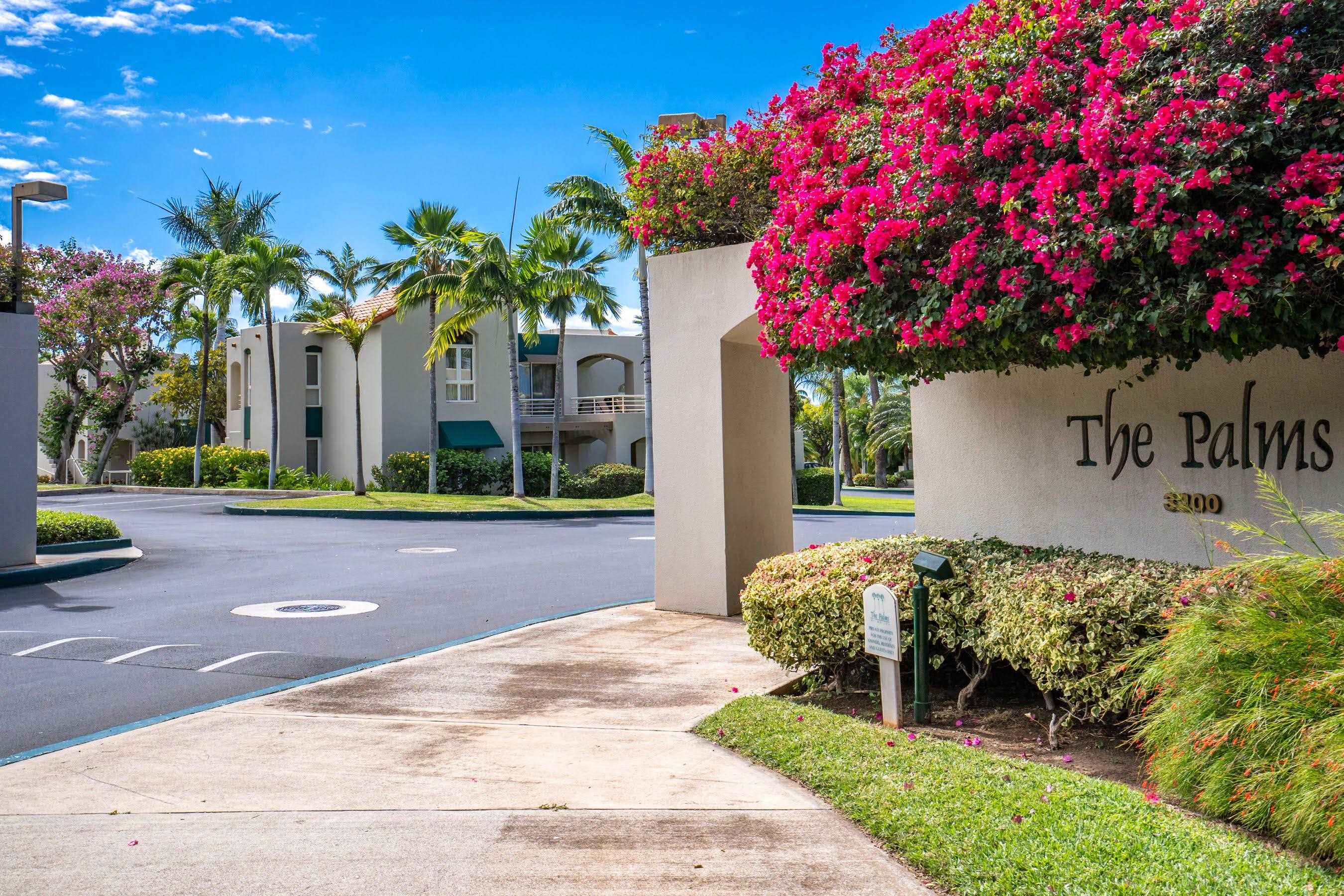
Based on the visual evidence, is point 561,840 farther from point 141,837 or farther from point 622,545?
point 622,545

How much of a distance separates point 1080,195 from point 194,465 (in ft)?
132

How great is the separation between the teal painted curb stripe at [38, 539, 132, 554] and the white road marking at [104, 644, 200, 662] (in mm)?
8315

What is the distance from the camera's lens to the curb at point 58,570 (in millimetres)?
13656

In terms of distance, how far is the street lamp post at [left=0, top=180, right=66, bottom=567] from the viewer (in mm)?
14430

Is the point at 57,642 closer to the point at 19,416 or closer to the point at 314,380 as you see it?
the point at 19,416

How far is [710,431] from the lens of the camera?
1096 cm

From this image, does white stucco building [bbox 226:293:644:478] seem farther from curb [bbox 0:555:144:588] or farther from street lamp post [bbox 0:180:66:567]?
street lamp post [bbox 0:180:66:567]

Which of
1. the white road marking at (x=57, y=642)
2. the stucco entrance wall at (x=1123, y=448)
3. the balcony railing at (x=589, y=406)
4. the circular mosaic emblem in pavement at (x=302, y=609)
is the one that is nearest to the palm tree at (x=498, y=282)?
the balcony railing at (x=589, y=406)

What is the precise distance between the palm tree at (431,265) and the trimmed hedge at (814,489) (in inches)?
494

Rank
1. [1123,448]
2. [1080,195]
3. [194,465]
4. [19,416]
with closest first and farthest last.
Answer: [1080,195] < [1123,448] < [19,416] < [194,465]

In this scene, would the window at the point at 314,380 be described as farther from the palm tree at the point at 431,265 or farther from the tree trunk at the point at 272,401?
the palm tree at the point at 431,265

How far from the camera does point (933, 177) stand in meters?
6.47

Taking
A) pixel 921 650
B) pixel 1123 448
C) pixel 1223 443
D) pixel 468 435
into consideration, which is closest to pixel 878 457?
pixel 468 435

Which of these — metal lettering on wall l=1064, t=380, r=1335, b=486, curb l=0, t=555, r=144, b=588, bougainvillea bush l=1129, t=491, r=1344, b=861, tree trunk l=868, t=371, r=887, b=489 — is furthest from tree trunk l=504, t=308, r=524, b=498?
bougainvillea bush l=1129, t=491, r=1344, b=861
